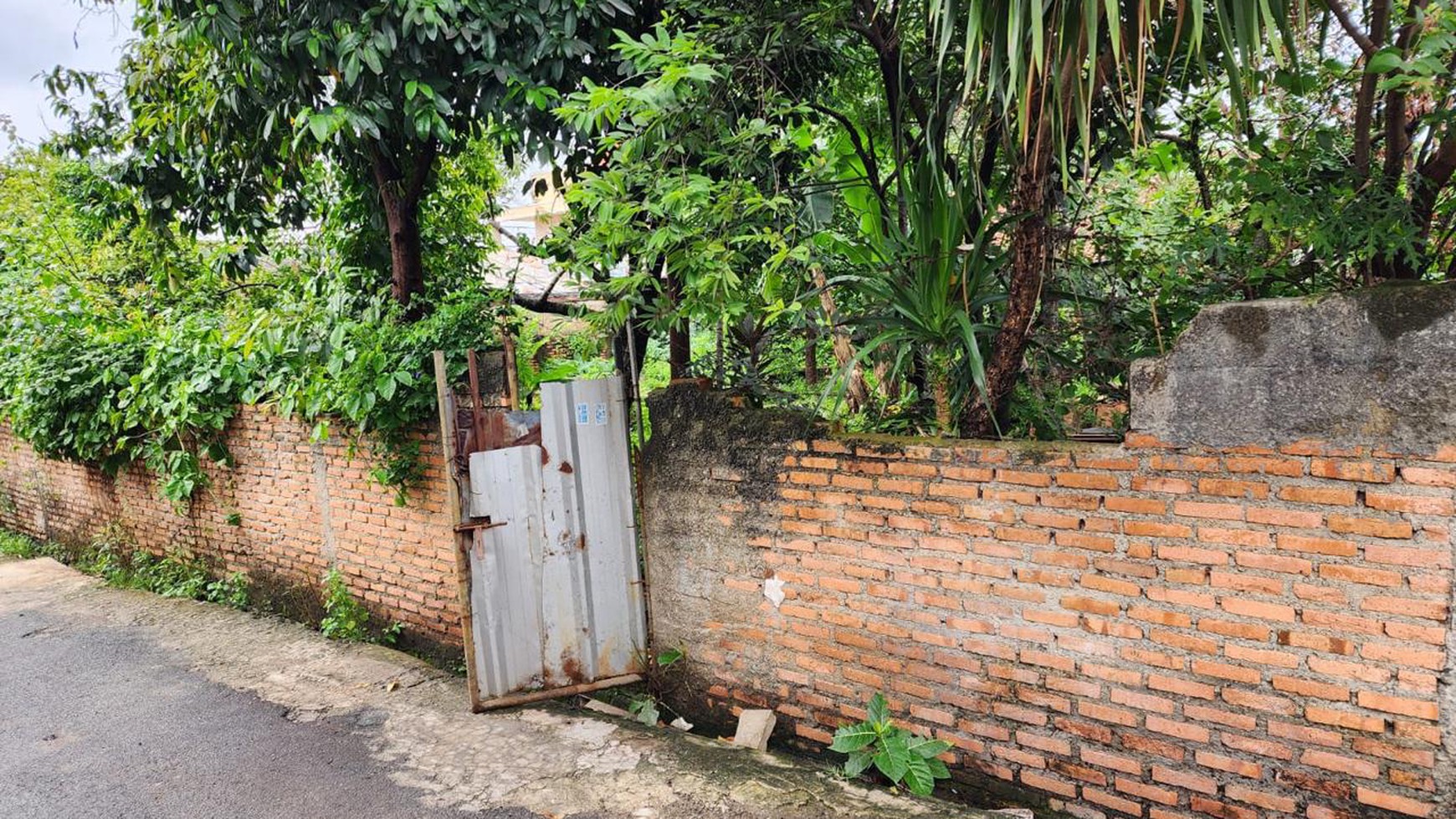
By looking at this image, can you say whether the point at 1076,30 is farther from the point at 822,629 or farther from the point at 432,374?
the point at 432,374

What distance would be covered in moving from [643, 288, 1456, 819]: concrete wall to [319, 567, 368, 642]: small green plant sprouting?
3.13 metres

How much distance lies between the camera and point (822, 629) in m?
3.67

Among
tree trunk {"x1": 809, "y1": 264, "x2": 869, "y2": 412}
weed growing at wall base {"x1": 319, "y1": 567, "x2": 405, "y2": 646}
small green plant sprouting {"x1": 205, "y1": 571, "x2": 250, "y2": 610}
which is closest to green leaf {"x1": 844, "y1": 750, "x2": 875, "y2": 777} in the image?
tree trunk {"x1": 809, "y1": 264, "x2": 869, "y2": 412}

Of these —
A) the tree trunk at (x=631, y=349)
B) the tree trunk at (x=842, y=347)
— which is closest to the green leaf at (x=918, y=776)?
the tree trunk at (x=842, y=347)

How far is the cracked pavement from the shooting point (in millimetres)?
3465

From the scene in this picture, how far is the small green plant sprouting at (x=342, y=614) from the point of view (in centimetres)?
574

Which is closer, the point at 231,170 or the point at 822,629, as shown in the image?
the point at 822,629

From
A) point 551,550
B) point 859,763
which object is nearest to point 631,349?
point 551,550

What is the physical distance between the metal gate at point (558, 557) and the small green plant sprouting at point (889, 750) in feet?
4.36

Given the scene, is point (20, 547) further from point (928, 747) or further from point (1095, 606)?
point (1095, 606)

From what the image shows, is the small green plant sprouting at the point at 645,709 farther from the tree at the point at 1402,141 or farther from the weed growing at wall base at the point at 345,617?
the tree at the point at 1402,141

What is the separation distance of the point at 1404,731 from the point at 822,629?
1976mm

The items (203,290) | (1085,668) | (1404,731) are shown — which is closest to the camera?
(1404,731)

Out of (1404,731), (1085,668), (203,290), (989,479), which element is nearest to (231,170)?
(203,290)
